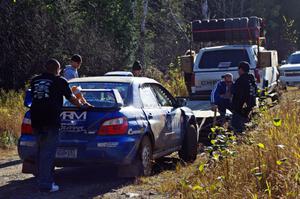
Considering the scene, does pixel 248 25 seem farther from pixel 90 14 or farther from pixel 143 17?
pixel 143 17

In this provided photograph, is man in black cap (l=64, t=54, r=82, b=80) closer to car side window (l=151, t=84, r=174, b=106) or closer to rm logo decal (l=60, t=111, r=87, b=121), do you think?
car side window (l=151, t=84, r=174, b=106)

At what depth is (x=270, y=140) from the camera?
25.7ft

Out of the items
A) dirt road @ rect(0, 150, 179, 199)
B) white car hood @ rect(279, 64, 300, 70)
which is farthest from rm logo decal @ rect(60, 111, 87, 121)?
white car hood @ rect(279, 64, 300, 70)

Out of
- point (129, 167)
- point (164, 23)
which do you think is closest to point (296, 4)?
point (164, 23)

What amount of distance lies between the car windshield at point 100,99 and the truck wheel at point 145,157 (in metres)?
0.77

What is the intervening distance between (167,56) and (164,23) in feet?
13.1

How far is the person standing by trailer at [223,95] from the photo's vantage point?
516 inches

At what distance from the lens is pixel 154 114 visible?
10.0 m

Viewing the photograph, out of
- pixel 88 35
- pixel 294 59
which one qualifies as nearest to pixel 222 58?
pixel 88 35

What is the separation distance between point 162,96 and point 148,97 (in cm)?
73

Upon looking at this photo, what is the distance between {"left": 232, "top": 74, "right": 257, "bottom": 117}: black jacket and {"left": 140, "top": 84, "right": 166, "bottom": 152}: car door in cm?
162

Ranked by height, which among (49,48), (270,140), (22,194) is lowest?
(22,194)

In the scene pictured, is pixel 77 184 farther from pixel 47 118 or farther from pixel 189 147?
pixel 189 147

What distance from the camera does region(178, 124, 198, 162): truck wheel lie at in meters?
11.3
